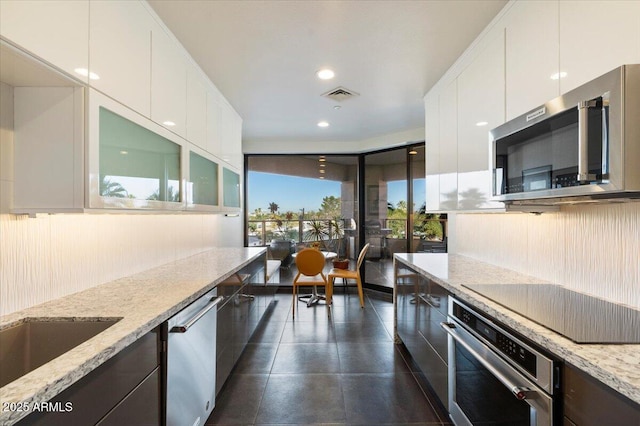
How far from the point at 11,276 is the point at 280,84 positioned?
2.31 metres

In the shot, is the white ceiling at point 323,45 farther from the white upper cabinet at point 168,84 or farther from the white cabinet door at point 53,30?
the white cabinet door at point 53,30

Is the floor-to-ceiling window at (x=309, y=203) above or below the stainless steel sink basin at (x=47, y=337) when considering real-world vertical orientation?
above

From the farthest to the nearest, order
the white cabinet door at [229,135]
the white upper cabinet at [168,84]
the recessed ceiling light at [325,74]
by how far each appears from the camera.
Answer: the white cabinet door at [229,135] < the recessed ceiling light at [325,74] < the white upper cabinet at [168,84]

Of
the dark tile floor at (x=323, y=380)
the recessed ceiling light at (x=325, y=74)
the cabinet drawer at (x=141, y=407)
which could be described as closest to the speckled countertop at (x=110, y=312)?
the cabinet drawer at (x=141, y=407)

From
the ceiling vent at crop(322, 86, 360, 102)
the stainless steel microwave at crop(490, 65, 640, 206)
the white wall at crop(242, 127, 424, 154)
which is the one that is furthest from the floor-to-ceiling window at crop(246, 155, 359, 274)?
the stainless steel microwave at crop(490, 65, 640, 206)

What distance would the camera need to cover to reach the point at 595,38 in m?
1.14

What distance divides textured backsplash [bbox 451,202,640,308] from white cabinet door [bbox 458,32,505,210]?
36 cm

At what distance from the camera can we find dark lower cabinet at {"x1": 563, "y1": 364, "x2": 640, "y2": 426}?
76 centimetres

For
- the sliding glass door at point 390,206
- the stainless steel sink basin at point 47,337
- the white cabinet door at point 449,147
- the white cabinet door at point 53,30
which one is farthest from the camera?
the sliding glass door at point 390,206

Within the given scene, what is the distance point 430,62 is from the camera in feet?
7.75

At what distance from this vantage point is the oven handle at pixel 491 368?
3.51ft

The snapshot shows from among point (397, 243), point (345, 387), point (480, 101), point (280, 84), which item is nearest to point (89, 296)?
point (345, 387)

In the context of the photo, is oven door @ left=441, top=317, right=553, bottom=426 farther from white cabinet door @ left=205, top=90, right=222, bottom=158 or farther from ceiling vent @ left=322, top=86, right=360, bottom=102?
white cabinet door @ left=205, top=90, right=222, bottom=158

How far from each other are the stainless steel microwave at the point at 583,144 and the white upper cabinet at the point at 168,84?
1921 millimetres
